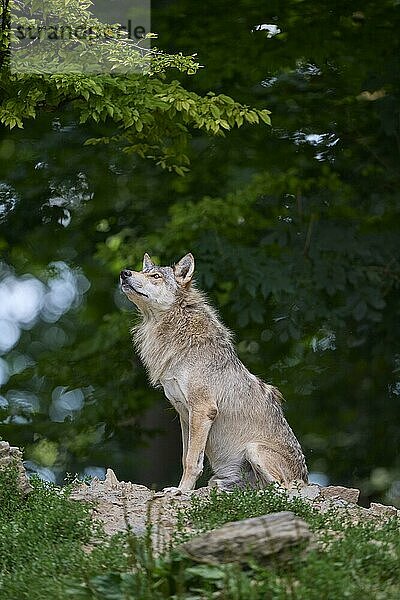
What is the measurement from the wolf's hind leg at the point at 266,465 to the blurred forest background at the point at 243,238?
3.91 meters

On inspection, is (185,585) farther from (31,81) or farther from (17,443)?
(17,443)

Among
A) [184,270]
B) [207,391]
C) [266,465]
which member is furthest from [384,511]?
[184,270]

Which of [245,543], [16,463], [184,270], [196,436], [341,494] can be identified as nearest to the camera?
[245,543]

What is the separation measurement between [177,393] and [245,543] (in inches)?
125

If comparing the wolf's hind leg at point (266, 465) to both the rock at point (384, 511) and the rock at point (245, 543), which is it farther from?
the rock at point (245, 543)

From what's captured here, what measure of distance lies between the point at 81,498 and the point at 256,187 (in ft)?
19.9

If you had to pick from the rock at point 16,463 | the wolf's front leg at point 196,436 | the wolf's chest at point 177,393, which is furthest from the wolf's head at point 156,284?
the rock at point 16,463

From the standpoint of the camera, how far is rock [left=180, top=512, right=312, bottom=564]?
17.7ft

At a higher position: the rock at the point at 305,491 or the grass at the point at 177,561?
the grass at the point at 177,561

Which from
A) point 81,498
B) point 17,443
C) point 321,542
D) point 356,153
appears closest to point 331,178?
point 356,153

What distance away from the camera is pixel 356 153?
1334cm

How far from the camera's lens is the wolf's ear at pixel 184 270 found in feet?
28.9

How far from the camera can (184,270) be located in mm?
8859

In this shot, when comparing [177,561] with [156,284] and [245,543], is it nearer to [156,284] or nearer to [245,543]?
[245,543]
